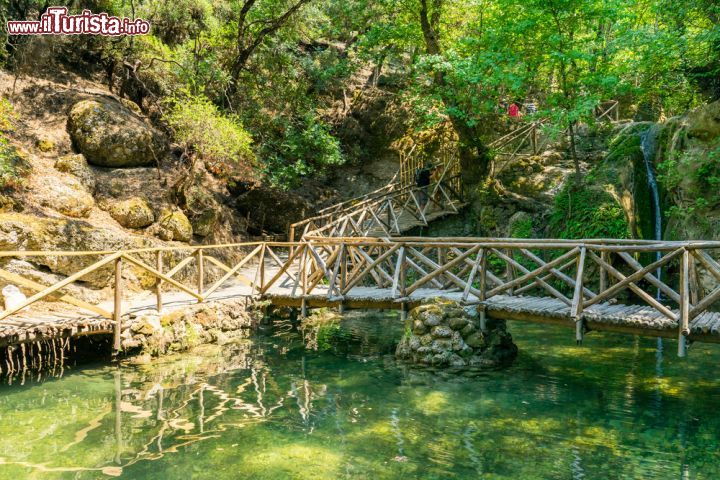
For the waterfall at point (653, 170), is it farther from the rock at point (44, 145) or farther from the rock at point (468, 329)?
the rock at point (44, 145)

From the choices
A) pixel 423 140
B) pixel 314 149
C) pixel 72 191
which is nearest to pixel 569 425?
pixel 72 191

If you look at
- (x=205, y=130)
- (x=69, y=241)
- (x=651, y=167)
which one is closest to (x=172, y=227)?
(x=205, y=130)

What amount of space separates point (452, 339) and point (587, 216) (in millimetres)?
7151

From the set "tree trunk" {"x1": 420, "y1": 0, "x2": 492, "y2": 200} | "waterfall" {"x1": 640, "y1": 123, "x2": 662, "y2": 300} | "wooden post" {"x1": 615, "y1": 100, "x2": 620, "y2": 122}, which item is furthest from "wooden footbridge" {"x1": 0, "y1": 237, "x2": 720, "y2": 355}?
"wooden post" {"x1": 615, "y1": 100, "x2": 620, "y2": 122}

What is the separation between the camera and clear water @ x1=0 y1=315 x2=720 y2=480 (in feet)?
17.5

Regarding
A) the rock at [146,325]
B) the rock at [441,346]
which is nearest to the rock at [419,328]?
the rock at [441,346]

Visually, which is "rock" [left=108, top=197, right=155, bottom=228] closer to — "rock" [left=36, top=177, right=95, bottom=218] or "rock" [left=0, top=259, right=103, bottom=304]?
"rock" [left=36, top=177, right=95, bottom=218]

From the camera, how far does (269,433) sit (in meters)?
6.20

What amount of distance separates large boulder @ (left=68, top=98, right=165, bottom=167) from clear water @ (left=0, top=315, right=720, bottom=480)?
7.68 m

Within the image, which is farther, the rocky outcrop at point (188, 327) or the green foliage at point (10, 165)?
the green foliage at point (10, 165)

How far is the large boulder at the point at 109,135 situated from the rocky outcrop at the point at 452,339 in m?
10.1

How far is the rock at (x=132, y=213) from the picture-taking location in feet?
43.5

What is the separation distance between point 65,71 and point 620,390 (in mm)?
17901

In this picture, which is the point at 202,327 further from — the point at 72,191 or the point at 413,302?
the point at 72,191
